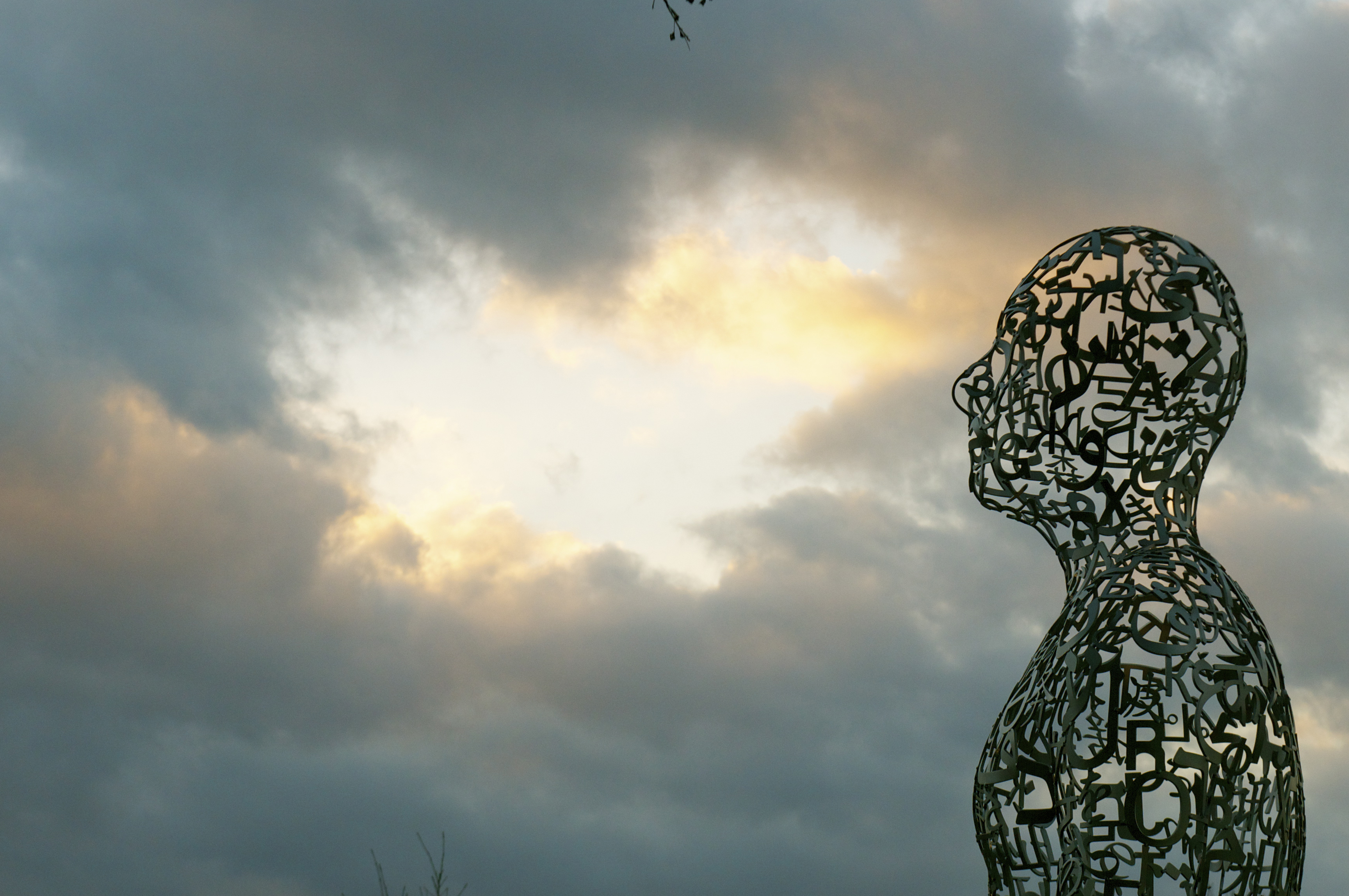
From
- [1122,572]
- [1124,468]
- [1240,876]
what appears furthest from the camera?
[1124,468]

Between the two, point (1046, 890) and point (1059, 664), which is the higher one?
point (1059, 664)

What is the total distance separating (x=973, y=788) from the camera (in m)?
7.32

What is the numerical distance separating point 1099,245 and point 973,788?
10.5ft

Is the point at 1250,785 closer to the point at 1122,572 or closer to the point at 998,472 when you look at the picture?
the point at 1122,572

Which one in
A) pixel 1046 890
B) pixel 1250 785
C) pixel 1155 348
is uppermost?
pixel 1155 348

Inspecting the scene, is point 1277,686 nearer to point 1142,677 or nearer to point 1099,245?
point 1142,677

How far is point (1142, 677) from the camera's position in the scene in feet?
24.3

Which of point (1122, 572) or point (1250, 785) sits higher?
point (1122, 572)

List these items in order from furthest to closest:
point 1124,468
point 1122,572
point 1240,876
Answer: point 1124,468 < point 1122,572 < point 1240,876

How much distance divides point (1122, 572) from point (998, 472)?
98 cm

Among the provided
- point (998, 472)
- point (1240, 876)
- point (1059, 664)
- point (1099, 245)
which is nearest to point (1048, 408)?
point (998, 472)

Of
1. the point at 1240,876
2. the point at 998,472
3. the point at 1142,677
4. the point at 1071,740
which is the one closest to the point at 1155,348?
the point at 998,472

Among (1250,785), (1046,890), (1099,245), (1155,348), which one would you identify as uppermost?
(1099,245)

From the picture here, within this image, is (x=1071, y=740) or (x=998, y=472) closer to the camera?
(x=1071, y=740)
